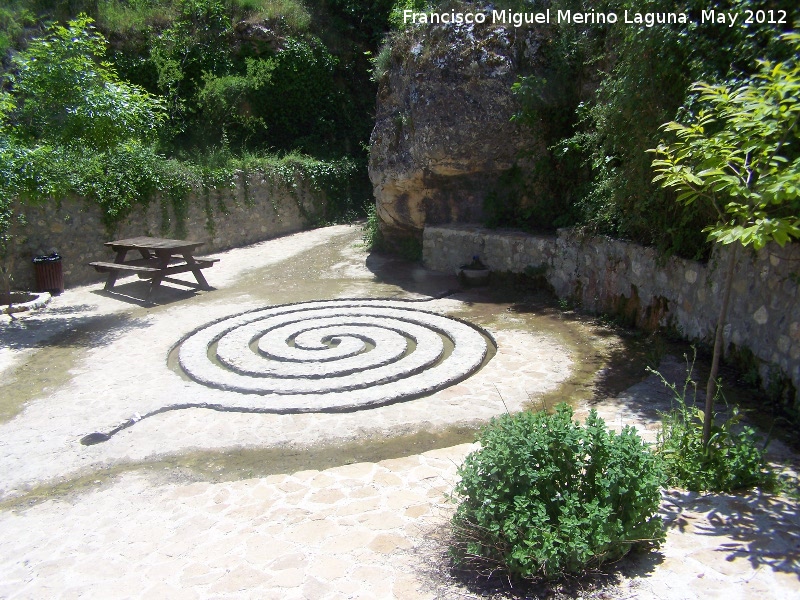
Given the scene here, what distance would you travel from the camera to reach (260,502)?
4.53m

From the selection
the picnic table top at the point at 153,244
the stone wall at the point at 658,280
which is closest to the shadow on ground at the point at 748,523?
→ the stone wall at the point at 658,280

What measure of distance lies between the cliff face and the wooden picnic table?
13.5ft

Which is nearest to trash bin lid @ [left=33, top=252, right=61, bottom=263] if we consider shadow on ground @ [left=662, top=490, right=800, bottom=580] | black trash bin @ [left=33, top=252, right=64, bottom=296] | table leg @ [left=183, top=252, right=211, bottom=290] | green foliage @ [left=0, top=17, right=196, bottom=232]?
black trash bin @ [left=33, top=252, right=64, bottom=296]

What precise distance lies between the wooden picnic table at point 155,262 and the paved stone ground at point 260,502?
112 inches

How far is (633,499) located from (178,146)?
15722mm

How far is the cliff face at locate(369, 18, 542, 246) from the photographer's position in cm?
1140

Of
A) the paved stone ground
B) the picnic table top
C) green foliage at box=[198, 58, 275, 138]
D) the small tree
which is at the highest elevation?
green foliage at box=[198, 58, 275, 138]

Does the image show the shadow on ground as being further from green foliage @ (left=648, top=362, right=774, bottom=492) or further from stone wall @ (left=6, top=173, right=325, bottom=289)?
stone wall @ (left=6, top=173, right=325, bottom=289)

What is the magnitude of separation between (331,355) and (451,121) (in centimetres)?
577

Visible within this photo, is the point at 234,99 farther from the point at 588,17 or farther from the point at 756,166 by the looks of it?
the point at 756,166

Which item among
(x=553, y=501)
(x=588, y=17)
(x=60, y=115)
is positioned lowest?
(x=553, y=501)

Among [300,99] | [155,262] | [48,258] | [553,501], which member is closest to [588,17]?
[155,262]

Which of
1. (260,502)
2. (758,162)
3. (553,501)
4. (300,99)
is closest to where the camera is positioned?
(553,501)

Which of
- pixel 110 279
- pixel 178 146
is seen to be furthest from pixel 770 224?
pixel 178 146
